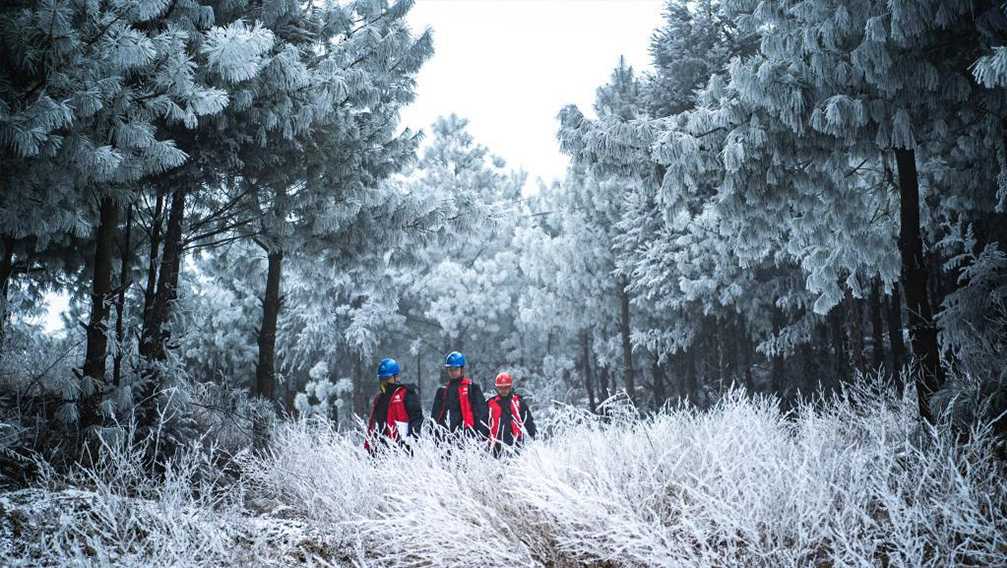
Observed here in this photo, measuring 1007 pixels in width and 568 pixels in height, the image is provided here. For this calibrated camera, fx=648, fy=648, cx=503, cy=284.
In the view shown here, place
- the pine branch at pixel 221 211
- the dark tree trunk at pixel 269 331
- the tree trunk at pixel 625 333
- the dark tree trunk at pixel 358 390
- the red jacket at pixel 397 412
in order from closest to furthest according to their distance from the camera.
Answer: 1. the red jacket at pixel 397 412
2. the pine branch at pixel 221 211
3. the dark tree trunk at pixel 269 331
4. the tree trunk at pixel 625 333
5. the dark tree trunk at pixel 358 390

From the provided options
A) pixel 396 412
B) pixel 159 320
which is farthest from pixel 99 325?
pixel 396 412

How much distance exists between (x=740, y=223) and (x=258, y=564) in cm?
616

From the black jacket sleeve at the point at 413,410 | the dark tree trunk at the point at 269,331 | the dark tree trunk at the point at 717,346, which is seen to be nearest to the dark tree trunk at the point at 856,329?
the dark tree trunk at the point at 717,346

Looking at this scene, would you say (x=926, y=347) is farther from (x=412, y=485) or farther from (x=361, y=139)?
(x=361, y=139)

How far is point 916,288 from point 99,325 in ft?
24.9

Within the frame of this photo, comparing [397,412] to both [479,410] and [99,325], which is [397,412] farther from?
[99,325]

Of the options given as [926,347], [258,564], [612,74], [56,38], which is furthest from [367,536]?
[612,74]

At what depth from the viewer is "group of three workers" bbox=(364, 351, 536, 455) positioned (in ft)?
21.7

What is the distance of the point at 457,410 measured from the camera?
6.77 metres

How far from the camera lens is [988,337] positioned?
611cm

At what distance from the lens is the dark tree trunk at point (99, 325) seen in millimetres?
5906

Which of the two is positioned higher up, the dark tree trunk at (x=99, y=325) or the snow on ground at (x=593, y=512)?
the dark tree trunk at (x=99, y=325)

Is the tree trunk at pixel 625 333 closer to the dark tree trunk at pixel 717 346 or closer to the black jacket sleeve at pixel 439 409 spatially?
the dark tree trunk at pixel 717 346

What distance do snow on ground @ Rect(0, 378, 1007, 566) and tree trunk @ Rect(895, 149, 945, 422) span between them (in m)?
1.45
